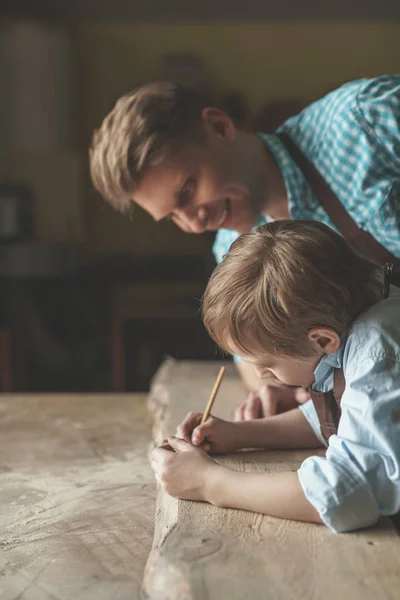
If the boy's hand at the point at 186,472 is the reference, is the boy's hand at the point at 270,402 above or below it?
below

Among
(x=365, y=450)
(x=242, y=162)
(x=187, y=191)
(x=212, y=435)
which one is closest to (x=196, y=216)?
(x=187, y=191)

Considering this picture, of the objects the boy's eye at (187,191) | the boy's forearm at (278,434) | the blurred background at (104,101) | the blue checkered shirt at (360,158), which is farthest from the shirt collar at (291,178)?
the blurred background at (104,101)

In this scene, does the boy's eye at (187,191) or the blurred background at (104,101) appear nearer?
the boy's eye at (187,191)

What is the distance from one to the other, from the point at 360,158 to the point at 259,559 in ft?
3.15

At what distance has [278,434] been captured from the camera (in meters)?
1.41

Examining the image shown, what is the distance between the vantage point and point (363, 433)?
1.04 meters

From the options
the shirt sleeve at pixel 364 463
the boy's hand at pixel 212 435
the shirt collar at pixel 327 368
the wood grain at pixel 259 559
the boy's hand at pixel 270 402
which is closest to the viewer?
the wood grain at pixel 259 559

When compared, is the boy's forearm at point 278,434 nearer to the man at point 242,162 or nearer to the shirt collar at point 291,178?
the man at point 242,162

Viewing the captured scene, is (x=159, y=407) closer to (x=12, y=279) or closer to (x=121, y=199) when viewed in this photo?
(x=121, y=199)

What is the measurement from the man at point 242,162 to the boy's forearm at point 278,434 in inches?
4.7

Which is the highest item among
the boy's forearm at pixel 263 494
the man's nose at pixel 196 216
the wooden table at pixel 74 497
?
the man's nose at pixel 196 216

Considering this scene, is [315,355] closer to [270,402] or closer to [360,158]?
[270,402]

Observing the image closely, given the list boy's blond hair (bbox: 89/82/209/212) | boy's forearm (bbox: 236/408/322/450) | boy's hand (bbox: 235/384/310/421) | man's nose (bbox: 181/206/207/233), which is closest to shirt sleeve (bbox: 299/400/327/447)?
boy's forearm (bbox: 236/408/322/450)

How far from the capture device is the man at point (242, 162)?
1587 mm
